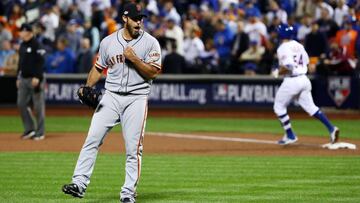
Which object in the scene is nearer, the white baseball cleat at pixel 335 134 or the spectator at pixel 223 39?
the white baseball cleat at pixel 335 134

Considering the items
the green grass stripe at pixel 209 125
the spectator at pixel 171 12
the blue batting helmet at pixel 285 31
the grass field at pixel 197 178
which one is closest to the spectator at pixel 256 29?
the spectator at pixel 171 12

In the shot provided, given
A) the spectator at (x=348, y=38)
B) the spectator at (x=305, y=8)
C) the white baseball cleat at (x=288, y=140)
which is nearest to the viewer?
the white baseball cleat at (x=288, y=140)

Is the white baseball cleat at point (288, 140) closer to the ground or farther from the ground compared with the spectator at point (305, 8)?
closer to the ground

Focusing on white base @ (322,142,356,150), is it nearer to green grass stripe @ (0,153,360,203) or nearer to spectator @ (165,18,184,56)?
green grass stripe @ (0,153,360,203)

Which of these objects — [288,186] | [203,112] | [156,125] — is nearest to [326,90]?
[203,112]

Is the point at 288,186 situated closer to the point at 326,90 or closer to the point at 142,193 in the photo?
the point at 142,193

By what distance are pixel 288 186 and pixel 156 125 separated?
401 inches

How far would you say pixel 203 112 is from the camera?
23125 mm

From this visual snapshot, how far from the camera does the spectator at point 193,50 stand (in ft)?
79.4

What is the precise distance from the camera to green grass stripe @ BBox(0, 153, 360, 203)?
31.1 ft

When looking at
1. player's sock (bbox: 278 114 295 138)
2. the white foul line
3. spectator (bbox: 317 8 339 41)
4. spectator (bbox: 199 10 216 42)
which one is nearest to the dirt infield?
the white foul line

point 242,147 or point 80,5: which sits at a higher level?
point 80,5

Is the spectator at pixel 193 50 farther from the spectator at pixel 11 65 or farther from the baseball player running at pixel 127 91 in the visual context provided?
the baseball player running at pixel 127 91

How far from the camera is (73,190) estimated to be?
8656 mm
